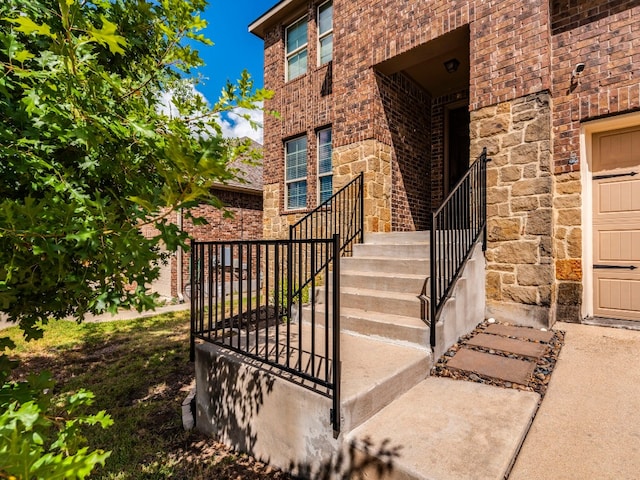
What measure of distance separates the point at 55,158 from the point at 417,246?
3788 mm

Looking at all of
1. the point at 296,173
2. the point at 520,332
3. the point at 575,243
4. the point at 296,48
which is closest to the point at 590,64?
the point at 575,243

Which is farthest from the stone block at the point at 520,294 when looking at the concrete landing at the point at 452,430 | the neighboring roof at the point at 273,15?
the neighboring roof at the point at 273,15

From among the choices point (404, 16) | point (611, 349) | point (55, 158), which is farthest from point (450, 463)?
point (404, 16)

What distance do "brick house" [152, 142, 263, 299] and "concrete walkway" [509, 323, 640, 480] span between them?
27.5 feet

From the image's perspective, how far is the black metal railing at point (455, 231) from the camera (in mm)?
3076

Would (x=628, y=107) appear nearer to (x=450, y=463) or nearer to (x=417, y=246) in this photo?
(x=417, y=246)

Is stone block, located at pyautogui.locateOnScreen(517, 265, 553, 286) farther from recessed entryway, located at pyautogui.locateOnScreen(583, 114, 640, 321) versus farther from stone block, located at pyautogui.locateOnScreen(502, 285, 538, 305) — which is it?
recessed entryway, located at pyautogui.locateOnScreen(583, 114, 640, 321)

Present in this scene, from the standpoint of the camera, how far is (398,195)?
6.27m

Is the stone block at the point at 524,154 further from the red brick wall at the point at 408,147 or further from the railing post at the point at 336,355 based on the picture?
the railing post at the point at 336,355

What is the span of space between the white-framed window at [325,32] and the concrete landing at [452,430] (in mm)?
7194

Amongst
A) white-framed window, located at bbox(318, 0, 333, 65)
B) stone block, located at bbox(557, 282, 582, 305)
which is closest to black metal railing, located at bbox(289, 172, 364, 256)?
stone block, located at bbox(557, 282, 582, 305)

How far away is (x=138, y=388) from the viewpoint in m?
3.80

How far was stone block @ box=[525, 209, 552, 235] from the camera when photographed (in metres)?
4.11

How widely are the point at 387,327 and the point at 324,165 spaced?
4.75 m
